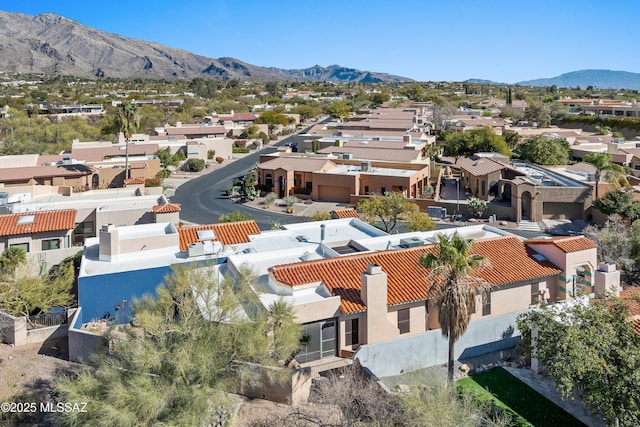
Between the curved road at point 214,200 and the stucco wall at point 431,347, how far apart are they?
88.2 ft

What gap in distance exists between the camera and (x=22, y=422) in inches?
653

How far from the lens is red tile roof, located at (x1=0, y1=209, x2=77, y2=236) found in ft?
101

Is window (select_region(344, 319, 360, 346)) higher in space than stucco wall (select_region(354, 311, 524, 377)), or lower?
higher

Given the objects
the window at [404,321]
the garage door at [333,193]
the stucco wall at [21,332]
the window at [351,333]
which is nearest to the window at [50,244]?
the stucco wall at [21,332]

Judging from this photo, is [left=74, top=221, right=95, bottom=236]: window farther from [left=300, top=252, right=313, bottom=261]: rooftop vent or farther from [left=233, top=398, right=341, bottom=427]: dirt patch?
[left=233, top=398, right=341, bottom=427]: dirt patch

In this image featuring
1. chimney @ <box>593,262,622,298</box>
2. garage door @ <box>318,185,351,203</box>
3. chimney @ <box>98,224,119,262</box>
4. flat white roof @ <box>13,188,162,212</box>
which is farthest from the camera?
garage door @ <box>318,185,351,203</box>

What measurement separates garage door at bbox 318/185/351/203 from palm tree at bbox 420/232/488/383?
38941 millimetres

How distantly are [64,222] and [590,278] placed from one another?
30793 mm

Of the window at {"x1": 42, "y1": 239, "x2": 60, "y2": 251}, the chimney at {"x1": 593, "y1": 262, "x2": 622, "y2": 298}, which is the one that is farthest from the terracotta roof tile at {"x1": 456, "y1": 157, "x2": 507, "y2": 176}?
the window at {"x1": 42, "y1": 239, "x2": 60, "y2": 251}

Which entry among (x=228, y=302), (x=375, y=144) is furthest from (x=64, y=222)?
(x=375, y=144)

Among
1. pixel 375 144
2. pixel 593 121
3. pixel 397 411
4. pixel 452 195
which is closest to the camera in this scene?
pixel 397 411

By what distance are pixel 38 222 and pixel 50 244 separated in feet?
5.15

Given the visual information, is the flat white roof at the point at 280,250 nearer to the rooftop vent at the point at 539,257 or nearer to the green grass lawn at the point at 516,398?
the rooftop vent at the point at 539,257

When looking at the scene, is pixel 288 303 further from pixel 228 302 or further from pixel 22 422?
pixel 22 422
